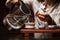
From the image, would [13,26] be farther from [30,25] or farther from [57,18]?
[57,18]

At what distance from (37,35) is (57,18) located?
119 millimetres

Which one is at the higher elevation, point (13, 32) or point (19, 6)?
point (19, 6)

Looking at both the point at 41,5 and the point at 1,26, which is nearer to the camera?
the point at 41,5

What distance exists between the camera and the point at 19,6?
2.55 ft

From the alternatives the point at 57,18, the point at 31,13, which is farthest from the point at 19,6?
the point at 57,18

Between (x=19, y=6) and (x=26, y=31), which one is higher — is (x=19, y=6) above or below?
above

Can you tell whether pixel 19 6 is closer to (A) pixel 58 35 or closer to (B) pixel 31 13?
(B) pixel 31 13

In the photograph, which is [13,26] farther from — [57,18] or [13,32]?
[57,18]

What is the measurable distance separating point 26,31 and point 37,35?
0.35 feet

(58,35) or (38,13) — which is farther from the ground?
(38,13)

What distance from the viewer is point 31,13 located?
0.81m

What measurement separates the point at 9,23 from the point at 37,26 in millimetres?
130

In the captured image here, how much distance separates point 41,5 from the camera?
76 cm

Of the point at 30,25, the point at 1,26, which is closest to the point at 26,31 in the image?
the point at 30,25
